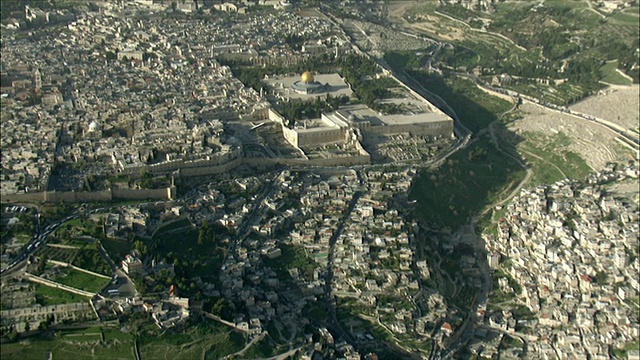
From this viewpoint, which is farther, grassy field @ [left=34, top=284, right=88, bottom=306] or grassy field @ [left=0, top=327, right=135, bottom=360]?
grassy field @ [left=34, top=284, right=88, bottom=306]

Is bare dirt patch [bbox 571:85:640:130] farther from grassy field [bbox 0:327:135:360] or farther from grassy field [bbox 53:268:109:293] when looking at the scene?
grassy field [bbox 0:327:135:360]

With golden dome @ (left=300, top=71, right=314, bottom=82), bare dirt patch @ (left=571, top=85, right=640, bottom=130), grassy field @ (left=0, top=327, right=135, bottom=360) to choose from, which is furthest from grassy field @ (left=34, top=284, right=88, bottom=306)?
bare dirt patch @ (left=571, top=85, right=640, bottom=130)

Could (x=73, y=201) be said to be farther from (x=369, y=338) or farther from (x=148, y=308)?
(x=369, y=338)

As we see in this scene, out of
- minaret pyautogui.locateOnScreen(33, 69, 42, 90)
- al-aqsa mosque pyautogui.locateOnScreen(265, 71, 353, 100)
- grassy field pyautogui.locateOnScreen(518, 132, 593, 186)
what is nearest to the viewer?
grassy field pyautogui.locateOnScreen(518, 132, 593, 186)

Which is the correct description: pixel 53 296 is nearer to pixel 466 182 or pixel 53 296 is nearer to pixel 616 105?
pixel 466 182

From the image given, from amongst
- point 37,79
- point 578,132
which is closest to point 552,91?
point 578,132

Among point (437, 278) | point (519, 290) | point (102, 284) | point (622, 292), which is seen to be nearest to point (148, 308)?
point (102, 284)

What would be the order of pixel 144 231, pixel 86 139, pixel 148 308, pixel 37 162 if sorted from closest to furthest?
pixel 148 308
pixel 144 231
pixel 37 162
pixel 86 139
